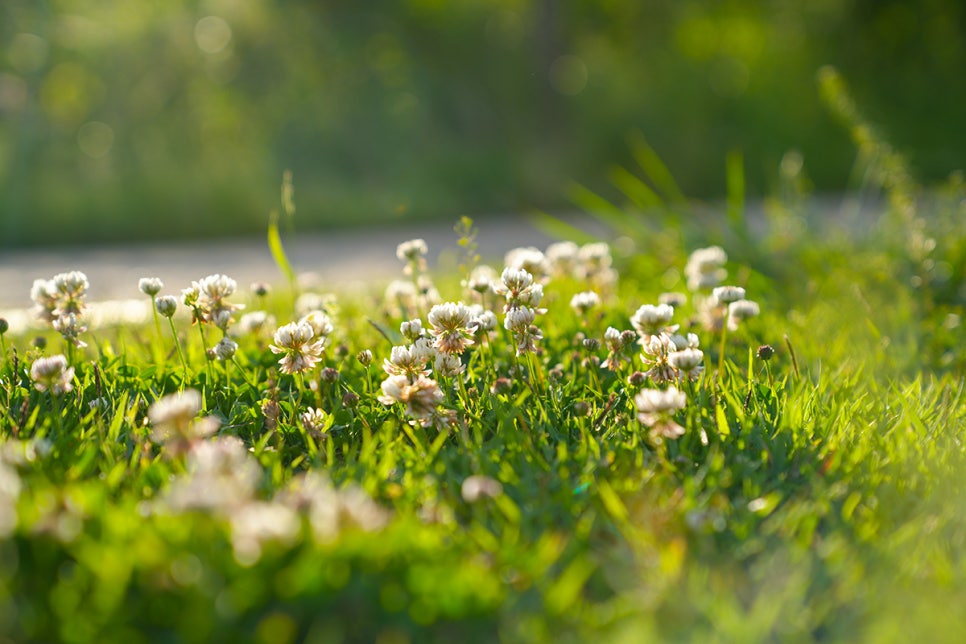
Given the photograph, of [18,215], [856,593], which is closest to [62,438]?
[856,593]

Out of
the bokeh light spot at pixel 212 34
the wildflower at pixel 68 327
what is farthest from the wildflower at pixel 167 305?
the bokeh light spot at pixel 212 34

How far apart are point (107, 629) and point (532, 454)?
1006 millimetres

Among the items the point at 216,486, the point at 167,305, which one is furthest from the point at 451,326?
the point at 216,486

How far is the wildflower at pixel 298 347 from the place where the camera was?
94.7 inches

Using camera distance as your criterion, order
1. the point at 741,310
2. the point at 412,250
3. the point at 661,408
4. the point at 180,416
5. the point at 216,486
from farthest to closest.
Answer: the point at 412,250, the point at 741,310, the point at 661,408, the point at 180,416, the point at 216,486

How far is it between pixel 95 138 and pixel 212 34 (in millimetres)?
2405

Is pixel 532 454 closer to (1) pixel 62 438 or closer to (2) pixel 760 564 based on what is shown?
(2) pixel 760 564

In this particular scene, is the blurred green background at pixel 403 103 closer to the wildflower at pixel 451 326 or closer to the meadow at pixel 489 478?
the meadow at pixel 489 478

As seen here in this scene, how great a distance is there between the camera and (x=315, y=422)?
2.46 meters

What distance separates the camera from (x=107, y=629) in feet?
4.75

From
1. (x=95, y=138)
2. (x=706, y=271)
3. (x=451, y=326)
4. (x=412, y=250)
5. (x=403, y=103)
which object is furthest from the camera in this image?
(x=403, y=103)

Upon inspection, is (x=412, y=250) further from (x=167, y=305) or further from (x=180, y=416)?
(x=180, y=416)

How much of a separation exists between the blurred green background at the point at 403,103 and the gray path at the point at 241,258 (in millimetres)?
1155

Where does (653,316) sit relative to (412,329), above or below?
below
